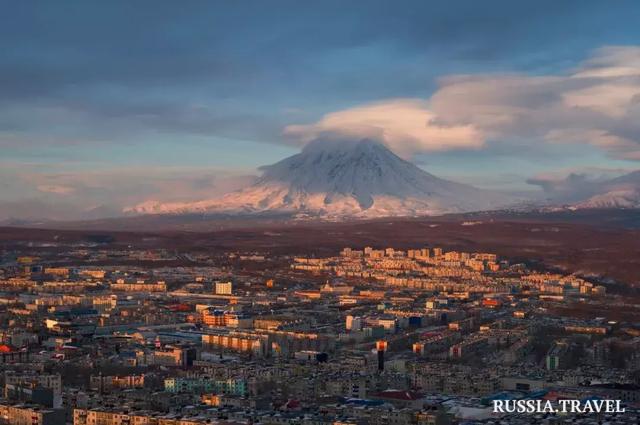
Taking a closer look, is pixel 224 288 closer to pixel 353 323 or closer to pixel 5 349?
pixel 353 323

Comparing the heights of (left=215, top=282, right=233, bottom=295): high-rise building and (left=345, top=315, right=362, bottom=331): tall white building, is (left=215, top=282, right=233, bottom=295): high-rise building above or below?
above

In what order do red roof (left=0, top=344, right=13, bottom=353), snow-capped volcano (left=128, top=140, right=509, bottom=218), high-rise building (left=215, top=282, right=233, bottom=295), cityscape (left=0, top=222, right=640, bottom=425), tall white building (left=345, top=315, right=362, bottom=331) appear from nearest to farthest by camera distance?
cityscape (left=0, top=222, right=640, bottom=425), red roof (left=0, top=344, right=13, bottom=353), tall white building (left=345, top=315, right=362, bottom=331), high-rise building (left=215, top=282, right=233, bottom=295), snow-capped volcano (left=128, top=140, right=509, bottom=218)

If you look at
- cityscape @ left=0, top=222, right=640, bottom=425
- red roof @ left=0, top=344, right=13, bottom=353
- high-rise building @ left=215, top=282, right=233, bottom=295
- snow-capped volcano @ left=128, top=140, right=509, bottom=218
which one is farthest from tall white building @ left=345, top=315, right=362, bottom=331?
snow-capped volcano @ left=128, top=140, right=509, bottom=218

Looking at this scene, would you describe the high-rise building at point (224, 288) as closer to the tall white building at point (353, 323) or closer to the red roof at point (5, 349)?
the tall white building at point (353, 323)

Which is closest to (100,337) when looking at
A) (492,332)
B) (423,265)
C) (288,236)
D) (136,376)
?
(136,376)

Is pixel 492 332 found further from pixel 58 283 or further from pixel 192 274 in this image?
pixel 192 274

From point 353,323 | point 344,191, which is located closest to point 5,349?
point 353,323

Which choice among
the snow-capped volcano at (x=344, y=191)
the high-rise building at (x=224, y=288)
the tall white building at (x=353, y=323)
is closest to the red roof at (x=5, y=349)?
the tall white building at (x=353, y=323)

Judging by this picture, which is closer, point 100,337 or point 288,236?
point 100,337

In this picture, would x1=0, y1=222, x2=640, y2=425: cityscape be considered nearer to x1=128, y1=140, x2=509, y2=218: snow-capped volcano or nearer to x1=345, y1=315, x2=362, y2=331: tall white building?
x1=345, y1=315, x2=362, y2=331: tall white building
